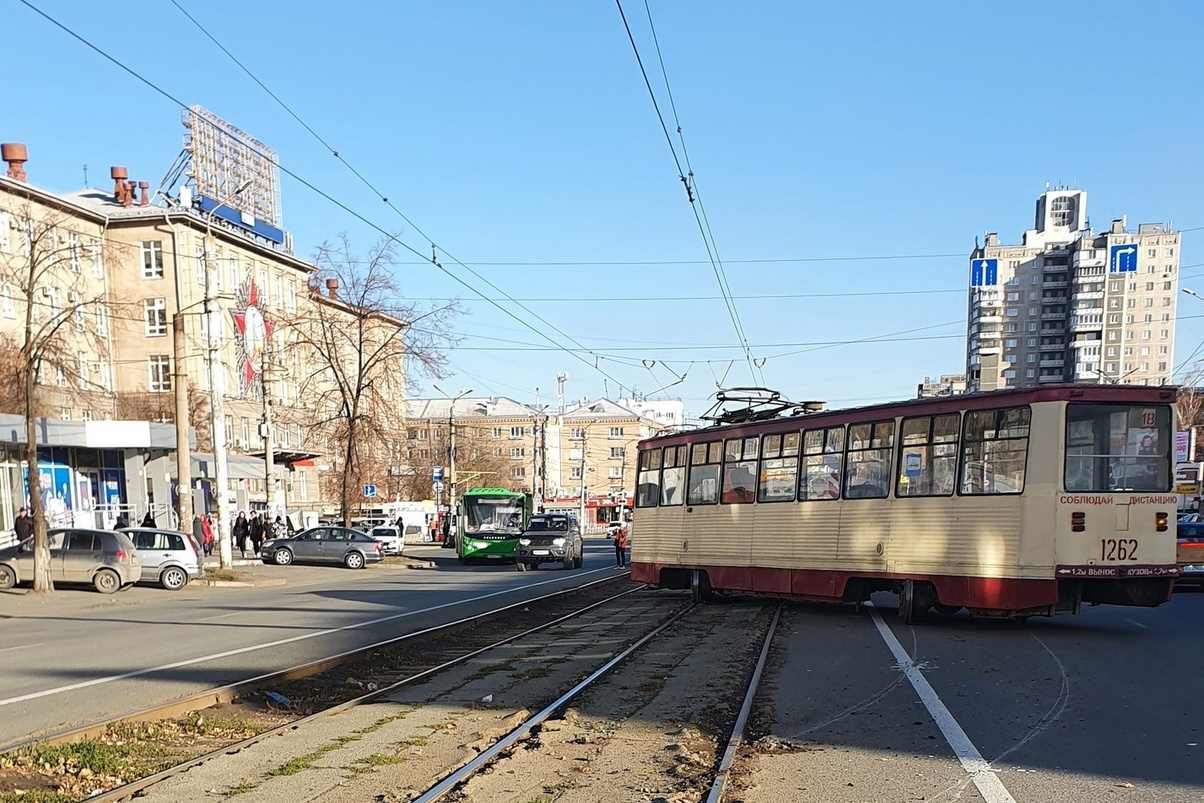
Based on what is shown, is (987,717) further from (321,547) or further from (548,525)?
A: (548,525)

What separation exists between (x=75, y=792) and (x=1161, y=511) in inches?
499

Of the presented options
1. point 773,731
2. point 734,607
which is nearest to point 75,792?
A: point 773,731

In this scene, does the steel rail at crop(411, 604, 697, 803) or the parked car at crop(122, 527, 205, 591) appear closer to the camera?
the steel rail at crop(411, 604, 697, 803)

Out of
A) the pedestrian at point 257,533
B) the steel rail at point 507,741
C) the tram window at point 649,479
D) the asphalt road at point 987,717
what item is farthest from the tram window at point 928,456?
the pedestrian at point 257,533

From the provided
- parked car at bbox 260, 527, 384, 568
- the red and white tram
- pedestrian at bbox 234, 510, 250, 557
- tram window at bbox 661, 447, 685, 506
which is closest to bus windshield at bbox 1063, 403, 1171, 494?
the red and white tram

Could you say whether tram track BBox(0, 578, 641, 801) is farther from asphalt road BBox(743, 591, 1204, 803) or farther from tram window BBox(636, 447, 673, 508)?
tram window BBox(636, 447, 673, 508)

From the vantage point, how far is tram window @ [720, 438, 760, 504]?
60.1 feet

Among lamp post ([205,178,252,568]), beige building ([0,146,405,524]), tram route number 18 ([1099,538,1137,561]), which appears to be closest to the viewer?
tram route number 18 ([1099,538,1137,561])

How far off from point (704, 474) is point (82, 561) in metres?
15.2

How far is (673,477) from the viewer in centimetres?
2067

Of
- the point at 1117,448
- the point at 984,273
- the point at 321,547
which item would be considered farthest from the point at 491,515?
the point at 1117,448

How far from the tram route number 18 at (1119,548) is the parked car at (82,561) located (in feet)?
68.9

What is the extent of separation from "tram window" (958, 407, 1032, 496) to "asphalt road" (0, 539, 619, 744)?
8.67m

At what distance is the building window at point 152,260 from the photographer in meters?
59.2
